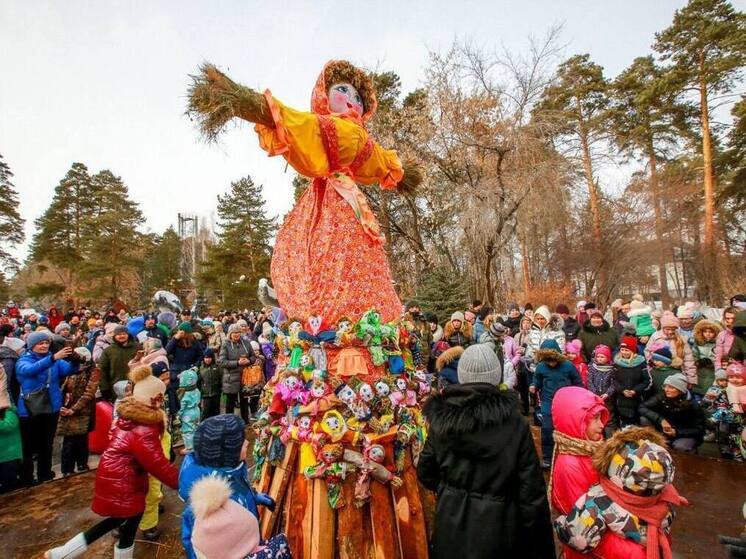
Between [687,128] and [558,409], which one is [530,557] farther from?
[687,128]

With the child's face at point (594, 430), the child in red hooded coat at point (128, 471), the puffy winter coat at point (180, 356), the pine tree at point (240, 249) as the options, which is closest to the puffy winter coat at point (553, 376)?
the child's face at point (594, 430)

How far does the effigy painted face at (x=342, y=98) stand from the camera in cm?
365

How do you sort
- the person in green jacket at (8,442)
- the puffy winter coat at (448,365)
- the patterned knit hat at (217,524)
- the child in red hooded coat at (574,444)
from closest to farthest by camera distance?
1. the patterned knit hat at (217,524)
2. the child in red hooded coat at (574,444)
3. the person in green jacket at (8,442)
4. the puffy winter coat at (448,365)

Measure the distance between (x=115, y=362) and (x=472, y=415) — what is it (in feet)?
17.7

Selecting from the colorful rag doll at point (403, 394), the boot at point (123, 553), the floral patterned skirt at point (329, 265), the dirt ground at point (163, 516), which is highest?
the floral patterned skirt at point (329, 265)

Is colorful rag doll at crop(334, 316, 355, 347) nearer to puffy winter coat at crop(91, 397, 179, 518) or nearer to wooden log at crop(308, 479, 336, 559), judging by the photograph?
wooden log at crop(308, 479, 336, 559)

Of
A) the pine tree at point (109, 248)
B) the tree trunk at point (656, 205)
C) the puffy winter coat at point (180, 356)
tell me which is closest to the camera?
the puffy winter coat at point (180, 356)

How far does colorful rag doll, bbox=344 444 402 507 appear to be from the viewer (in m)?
2.70

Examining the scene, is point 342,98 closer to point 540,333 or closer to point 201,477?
point 201,477

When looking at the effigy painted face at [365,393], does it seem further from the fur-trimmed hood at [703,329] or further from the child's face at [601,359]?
the fur-trimmed hood at [703,329]

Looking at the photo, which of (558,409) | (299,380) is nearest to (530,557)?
(558,409)

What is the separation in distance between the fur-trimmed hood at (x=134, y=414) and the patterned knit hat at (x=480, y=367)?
8.23ft

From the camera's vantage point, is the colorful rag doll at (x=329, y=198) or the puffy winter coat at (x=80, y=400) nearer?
the colorful rag doll at (x=329, y=198)

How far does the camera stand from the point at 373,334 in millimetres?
3082
